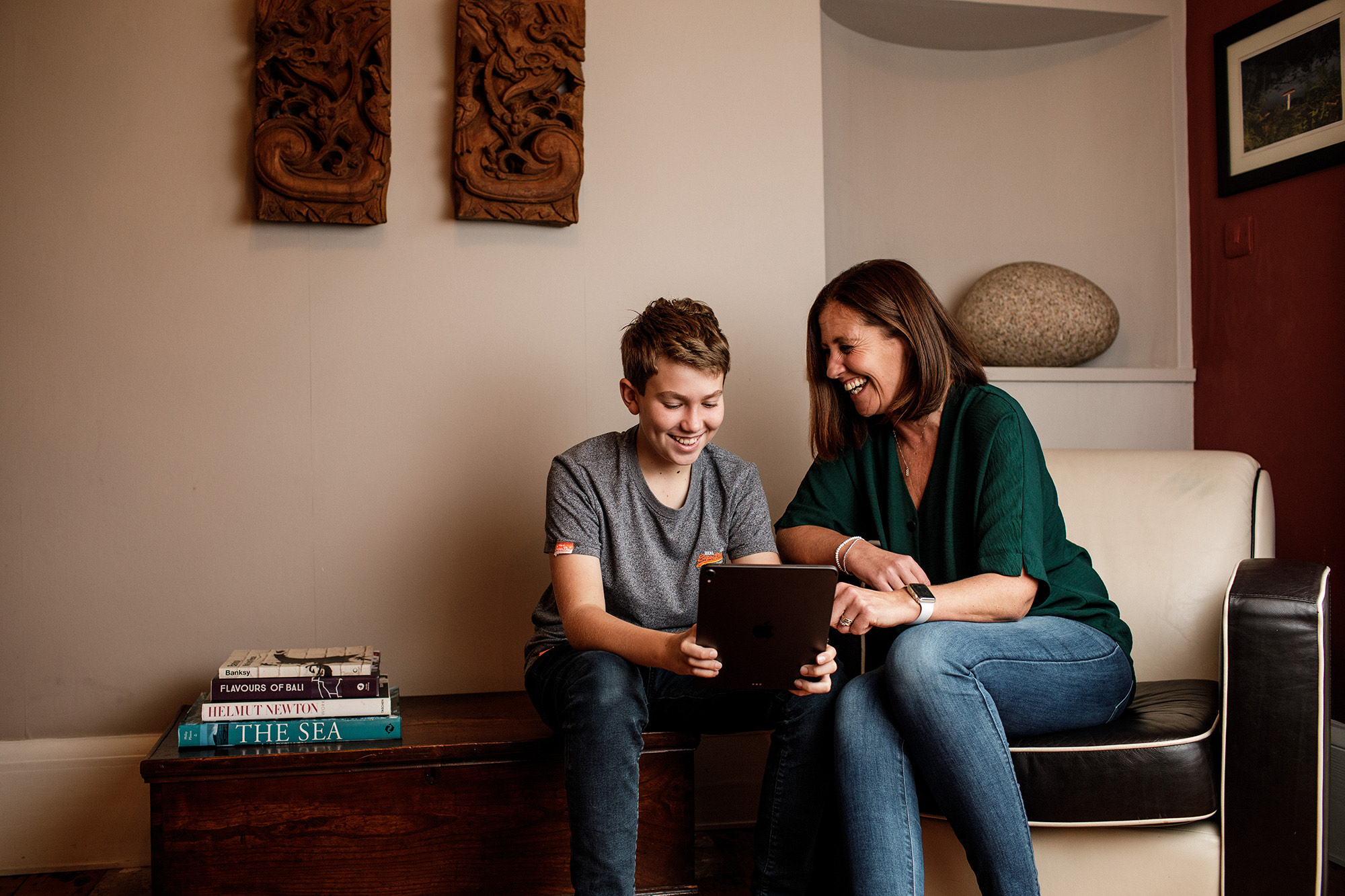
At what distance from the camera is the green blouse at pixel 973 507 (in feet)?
4.50

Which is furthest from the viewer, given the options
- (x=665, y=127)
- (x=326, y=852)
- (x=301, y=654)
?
(x=665, y=127)

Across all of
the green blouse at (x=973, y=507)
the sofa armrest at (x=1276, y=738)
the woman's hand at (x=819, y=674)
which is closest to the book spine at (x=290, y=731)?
the woman's hand at (x=819, y=674)

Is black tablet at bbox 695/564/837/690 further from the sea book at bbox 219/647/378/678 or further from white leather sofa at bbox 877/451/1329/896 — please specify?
the sea book at bbox 219/647/378/678

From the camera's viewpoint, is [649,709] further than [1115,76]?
No

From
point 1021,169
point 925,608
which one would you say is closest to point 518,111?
point 925,608

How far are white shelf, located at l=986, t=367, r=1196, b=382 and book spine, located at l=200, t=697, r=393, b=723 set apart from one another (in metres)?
1.68

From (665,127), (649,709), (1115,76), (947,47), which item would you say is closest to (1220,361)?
(1115,76)

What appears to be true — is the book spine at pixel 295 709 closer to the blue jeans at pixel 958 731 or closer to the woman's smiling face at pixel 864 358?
the blue jeans at pixel 958 731

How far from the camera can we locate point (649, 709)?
58.4 inches

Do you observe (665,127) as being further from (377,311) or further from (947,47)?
(947,47)

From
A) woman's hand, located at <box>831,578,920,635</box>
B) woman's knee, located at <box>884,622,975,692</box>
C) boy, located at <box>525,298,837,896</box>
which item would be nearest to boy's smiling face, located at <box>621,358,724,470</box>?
boy, located at <box>525,298,837,896</box>

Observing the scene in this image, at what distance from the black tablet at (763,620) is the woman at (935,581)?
0.12 m

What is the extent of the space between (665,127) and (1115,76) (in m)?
1.42

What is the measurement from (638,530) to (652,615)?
0.46ft
